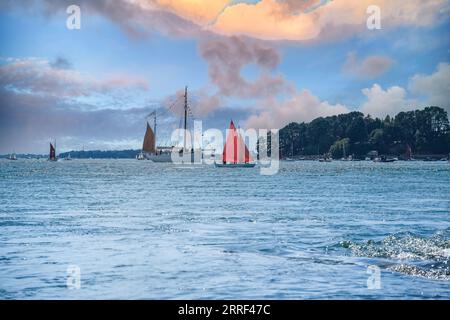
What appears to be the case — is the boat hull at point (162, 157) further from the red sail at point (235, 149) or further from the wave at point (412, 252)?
the wave at point (412, 252)

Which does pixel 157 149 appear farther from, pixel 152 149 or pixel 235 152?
pixel 235 152

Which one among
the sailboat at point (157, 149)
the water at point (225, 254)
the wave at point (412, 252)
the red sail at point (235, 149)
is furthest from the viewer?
the sailboat at point (157, 149)

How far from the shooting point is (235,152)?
102 meters

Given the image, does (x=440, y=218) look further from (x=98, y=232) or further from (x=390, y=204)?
(x=98, y=232)

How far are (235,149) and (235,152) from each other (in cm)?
134

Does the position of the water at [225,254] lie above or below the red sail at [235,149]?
below

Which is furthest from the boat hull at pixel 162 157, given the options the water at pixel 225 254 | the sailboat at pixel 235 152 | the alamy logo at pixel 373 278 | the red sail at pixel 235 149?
the alamy logo at pixel 373 278

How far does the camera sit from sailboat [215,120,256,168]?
94787 millimetres

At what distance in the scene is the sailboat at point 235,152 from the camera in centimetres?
9479

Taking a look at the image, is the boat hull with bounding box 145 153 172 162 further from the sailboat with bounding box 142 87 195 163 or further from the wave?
the wave

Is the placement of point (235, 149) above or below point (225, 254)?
above

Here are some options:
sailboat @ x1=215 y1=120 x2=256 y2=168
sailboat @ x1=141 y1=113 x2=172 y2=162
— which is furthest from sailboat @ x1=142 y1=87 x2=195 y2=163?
sailboat @ x1=215 y1=120 x2=256 y2=168

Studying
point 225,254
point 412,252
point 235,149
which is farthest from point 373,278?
point 235,149

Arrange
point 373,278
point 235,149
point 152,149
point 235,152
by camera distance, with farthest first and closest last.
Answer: point 152,149 < point 235,152 < point 235,149 < point 373,278
